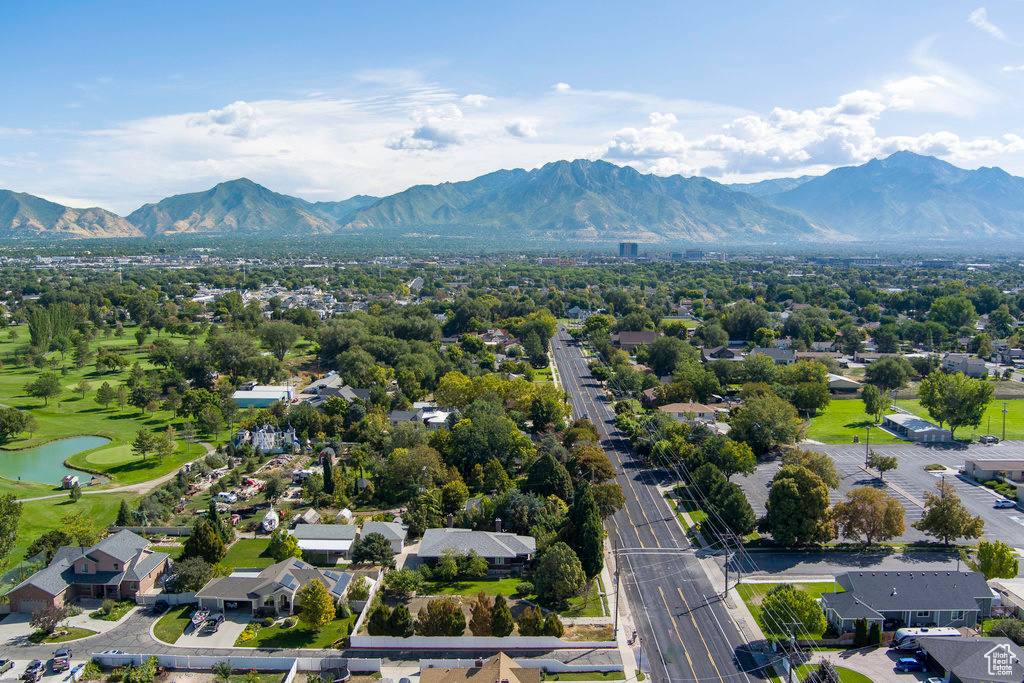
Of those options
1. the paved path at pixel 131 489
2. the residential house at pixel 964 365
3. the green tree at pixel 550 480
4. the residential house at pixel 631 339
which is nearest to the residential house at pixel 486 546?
the green tree at pixel 550 480

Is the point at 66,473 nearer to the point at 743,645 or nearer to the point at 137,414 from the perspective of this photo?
the point at 137,414

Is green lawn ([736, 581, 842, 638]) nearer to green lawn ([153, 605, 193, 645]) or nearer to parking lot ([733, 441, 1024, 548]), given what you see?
parking lot ([733, 441, 1024, 548])

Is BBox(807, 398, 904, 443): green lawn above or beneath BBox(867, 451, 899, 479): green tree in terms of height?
beneath

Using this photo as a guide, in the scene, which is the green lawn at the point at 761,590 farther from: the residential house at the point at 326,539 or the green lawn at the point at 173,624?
the green lawn at the point at 173,624

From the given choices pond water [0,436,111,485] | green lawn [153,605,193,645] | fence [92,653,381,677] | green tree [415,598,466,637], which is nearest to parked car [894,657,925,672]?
green tree [415,598,466,637]

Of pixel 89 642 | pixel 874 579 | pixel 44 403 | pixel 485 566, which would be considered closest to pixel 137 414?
pixel 44 403

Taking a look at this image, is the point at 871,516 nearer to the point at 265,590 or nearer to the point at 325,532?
the point at 325,532
